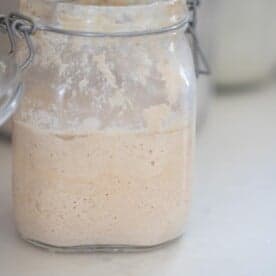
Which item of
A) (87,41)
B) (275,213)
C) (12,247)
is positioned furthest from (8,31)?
(275,213)

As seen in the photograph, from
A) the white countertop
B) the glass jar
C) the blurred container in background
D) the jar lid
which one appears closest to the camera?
the jar lid

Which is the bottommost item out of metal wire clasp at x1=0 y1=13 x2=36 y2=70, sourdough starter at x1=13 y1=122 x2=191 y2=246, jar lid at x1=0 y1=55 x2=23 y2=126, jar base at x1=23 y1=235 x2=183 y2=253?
jar base at x1=23 y1=235 x2=183 y2=253

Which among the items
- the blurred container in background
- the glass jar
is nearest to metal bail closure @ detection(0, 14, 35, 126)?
the glass jar

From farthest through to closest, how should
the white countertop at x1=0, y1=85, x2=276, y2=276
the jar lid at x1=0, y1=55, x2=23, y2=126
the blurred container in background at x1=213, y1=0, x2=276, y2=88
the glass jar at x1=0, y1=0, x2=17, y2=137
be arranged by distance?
the blurred container in background at x1=213, y1=0, x2=276, y2=88
the glass jar at x1=0, y1=0, x2=17, y2=137
the white countertop at x1=0, y1=85, x2=276, y2=276
the jar lid at x1=0, y1=55, x2=23, y2=126

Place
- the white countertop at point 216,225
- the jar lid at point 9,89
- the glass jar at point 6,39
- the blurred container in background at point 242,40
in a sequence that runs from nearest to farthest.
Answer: the jar lid at point 9,89 → the white countertop at point 216,225 → the glass jar at point 6,39 → the blurred container in background at point 242,40

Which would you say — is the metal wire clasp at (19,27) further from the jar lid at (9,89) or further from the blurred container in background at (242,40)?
the blurred container in background at (242,40)

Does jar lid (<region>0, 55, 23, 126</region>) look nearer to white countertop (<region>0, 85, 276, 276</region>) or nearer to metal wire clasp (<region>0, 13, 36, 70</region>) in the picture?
metal wire clasp (<region>0, 13, 36, 70</region>)

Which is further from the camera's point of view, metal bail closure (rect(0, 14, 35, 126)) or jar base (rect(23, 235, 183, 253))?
jar base (rect(23, 235, 183, 253))

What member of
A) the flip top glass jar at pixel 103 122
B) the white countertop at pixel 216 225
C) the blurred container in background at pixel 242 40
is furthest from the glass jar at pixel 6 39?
the blurred container in background at pixel 242 40

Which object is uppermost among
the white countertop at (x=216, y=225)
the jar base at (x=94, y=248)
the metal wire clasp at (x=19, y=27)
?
the metal wire clasp at (x=19, y=27)
